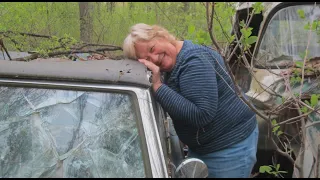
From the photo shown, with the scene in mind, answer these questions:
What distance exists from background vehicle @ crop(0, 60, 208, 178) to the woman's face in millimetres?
330

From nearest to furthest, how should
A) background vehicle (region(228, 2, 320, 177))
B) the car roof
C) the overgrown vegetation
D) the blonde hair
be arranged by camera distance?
the car roof < the blonde hair < the overgrown vegetation < background vehicle (region(228, 2, 320, 177))

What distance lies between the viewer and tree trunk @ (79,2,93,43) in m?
7.64

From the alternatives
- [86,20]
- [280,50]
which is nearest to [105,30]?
[86,20]

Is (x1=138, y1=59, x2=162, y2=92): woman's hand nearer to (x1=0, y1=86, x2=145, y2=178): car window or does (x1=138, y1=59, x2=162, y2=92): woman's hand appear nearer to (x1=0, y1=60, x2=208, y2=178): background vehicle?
(x1=0, y1=60, x2=208, y2=178): background vehicle

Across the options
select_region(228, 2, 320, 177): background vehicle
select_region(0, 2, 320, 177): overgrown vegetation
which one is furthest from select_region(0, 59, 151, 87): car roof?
select_region(228, 2, 320, 177): background vehicle

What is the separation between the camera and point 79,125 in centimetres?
191

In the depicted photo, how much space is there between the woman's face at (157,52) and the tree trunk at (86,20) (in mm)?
4951

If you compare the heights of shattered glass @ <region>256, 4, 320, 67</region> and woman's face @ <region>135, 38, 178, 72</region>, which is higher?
woman's face @ <region>135, 38, 178, 72</region>

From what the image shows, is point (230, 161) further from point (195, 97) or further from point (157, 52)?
point (157, 52)

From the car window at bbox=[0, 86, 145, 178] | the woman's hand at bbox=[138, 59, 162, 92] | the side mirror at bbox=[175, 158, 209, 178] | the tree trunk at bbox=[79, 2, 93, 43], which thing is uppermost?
the woman's hand at bbox=[138, 59, 162, 92]

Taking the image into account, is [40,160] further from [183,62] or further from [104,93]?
[183,62]

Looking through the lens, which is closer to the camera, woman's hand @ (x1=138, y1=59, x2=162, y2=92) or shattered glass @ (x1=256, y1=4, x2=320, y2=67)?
woman's hand @ (x1=138, y1=59, x2=162, y2=92)

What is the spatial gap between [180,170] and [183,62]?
0.73 meters

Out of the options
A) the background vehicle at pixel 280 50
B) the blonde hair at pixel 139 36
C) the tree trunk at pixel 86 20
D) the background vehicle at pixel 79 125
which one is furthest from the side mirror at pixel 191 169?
the tree trunk at pixel 86 20
